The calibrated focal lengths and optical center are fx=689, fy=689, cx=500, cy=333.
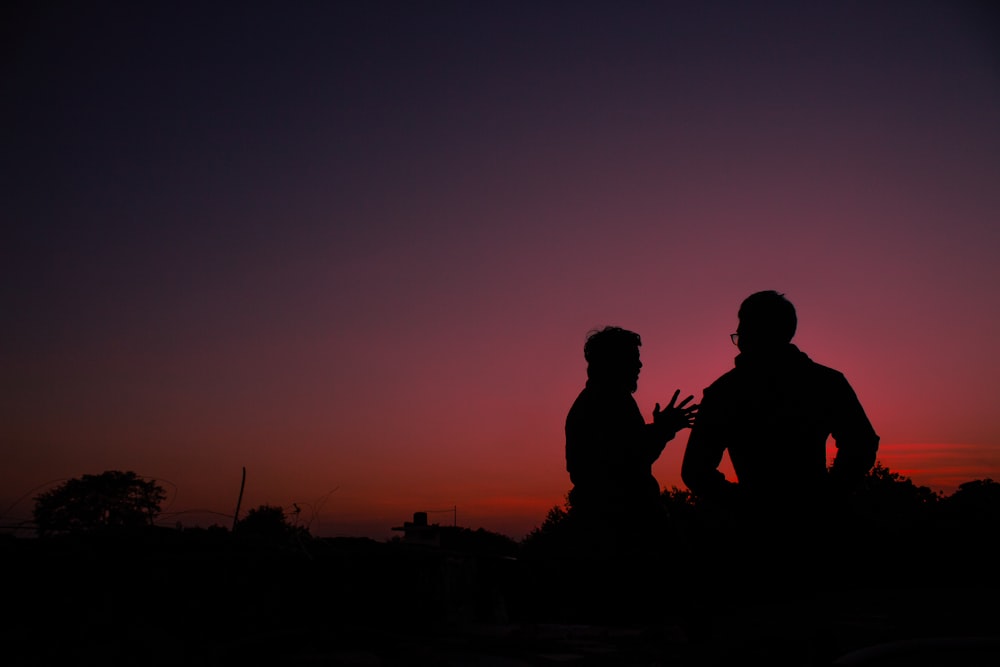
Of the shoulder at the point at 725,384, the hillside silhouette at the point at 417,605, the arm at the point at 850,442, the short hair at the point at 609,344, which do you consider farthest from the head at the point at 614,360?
the arm at the point at 850,442

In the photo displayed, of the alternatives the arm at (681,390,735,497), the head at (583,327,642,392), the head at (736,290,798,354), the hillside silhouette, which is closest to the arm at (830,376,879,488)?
the hillside silhouette

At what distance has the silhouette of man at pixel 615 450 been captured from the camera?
457cm

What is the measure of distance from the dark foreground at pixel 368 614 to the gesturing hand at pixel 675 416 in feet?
4.49

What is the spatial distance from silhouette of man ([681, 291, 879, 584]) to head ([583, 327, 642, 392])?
5.01 feet

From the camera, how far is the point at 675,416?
196 inches

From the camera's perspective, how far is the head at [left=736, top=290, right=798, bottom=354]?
353 centimetres

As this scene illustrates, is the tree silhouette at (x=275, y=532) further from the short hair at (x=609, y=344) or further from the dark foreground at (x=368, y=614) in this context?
the short hair at (x=609, y=344)

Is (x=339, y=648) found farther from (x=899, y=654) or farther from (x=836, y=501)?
(x=836, y=501)

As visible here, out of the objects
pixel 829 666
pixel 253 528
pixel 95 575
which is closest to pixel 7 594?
pixel 95 575

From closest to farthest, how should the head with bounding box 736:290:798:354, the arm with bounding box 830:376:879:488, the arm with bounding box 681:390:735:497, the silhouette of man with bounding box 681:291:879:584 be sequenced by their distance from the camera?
the silhouette of man with bounding box 681:291:879:584 → the arm with bounding box 830:376:879:488 → the arm with bounding box 681:390:735:497 → the head with bounding box 736:290:798:354

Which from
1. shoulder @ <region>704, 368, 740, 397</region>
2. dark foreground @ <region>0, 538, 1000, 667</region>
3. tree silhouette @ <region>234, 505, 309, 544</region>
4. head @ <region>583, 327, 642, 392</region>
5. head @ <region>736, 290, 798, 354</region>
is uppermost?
head @ <region>583, 327, 642, 392</region>

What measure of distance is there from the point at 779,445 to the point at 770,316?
699 mm

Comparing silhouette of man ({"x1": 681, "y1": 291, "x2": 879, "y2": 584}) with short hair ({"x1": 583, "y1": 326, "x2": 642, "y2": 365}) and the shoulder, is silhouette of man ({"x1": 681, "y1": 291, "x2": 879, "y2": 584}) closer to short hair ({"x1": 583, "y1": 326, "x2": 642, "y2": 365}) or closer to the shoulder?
the shoulder

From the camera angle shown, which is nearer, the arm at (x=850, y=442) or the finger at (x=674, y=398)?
the arm at (x=850, y=442)
